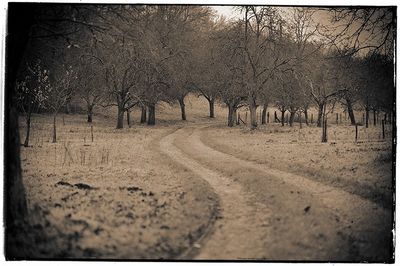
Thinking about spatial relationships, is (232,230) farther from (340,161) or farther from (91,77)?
(91,77)

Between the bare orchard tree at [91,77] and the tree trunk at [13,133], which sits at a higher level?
the bare orchard tree at [91,77]

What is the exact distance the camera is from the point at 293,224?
6754 millimetres

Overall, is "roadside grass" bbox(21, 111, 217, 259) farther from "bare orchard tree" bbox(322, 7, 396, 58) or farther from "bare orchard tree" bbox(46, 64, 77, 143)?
"bare orchard tree" bbox(322, 7, 396, 58)

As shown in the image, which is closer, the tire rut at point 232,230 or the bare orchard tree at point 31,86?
the tire rut at point 232,230

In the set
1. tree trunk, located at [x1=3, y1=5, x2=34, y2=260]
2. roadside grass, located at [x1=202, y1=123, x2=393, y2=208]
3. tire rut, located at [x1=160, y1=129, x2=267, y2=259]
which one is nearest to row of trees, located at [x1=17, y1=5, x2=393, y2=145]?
tree trunk, located at [x1=3, y1=5, x2=34, y2=260]

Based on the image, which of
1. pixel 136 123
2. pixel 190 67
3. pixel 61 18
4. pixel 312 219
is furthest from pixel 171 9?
pixel 136 123

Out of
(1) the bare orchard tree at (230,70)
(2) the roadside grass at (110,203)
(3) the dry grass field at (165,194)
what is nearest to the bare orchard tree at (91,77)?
(3) the dry grass field at (165,194)

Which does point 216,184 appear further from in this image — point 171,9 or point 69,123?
point 69,123

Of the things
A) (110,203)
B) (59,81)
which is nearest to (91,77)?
(59,81)

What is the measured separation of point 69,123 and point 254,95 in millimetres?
12626

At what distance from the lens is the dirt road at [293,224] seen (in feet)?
20.3

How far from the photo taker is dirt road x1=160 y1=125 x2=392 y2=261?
20.3ft

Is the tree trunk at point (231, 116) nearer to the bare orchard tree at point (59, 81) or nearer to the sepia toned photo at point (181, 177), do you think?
the sepia toned photo at point (181, 177)

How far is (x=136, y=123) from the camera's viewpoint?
82.3 feet
